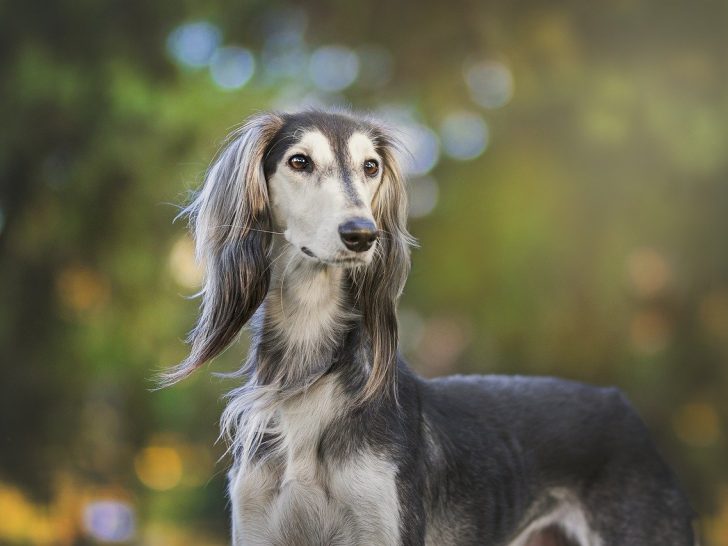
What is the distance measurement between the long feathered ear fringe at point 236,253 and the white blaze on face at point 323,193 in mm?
65

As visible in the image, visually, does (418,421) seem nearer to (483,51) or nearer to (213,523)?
(213,523)

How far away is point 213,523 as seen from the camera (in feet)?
27.1

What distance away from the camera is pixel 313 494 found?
9.82ft

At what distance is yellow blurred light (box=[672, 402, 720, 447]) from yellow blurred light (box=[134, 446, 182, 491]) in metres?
3.98

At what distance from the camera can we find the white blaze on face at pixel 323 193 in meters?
2.88

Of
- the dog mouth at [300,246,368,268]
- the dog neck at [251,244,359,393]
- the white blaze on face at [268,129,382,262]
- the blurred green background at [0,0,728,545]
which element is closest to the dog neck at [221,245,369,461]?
the dog neck at [251,244,359,393]

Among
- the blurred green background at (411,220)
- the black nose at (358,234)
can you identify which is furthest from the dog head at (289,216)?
the blurred green background at (411,220)

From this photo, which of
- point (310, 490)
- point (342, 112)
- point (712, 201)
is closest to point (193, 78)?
point (712, 201)

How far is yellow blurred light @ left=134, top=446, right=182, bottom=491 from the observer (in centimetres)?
815

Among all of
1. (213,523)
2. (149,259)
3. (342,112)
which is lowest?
(213,523)

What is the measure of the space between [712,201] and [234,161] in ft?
20.6

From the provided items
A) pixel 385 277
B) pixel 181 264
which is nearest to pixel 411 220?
pixel 181 264

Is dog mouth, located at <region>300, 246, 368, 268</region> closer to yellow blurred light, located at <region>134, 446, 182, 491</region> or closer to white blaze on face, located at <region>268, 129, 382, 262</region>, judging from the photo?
white blaze on face, located at <region>268, 129, 382, 262</region>

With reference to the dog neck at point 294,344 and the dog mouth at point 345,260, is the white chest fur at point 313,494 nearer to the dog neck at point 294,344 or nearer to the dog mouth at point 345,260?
the dog neck at point 294,344
